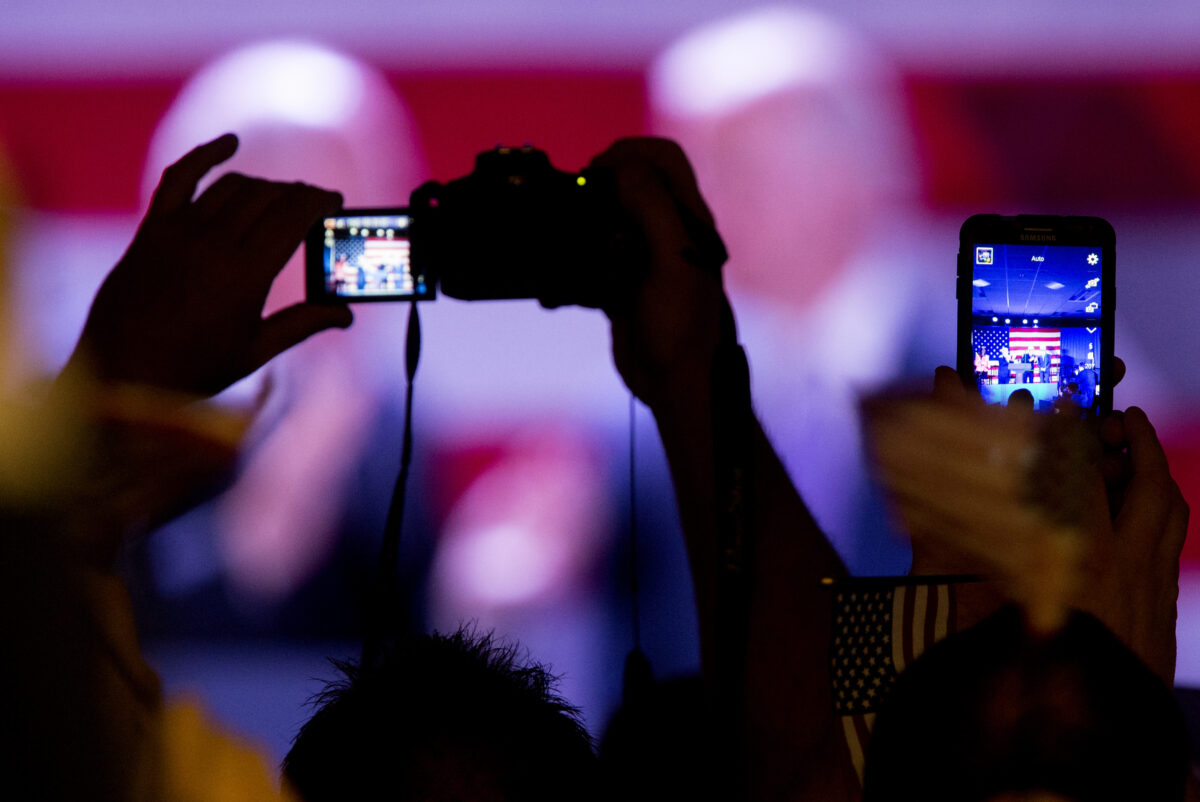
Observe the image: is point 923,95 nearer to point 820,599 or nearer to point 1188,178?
point 1188,178

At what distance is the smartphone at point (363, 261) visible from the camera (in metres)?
0.69

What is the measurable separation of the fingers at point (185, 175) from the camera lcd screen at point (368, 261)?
115 mm

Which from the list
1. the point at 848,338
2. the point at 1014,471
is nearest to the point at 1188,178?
the point at 848,338

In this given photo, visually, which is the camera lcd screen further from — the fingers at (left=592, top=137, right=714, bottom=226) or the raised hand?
the fingers at (left=592, top=137, right=714, bottom=226)

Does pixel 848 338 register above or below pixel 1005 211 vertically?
below

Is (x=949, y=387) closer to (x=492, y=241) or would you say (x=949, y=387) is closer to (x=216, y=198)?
(x=492, y=241)

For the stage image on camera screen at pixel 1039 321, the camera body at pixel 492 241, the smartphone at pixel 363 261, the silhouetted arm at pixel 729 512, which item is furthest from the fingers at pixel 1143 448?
the smartphone at pixel 363 261

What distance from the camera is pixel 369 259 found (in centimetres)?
69

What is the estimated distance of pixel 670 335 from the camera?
2.47 ft

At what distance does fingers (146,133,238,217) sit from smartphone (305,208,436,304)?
0.36 ft

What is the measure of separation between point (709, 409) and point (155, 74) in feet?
2.29

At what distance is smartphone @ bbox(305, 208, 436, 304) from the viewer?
689mm

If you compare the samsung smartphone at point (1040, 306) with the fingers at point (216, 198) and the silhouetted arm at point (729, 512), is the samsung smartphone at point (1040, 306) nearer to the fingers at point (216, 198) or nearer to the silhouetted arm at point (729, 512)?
the silhouetted arm at point (729, 512)

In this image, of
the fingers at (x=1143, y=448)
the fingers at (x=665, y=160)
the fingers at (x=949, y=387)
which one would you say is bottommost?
the fingers at (x=1143, y=448)
